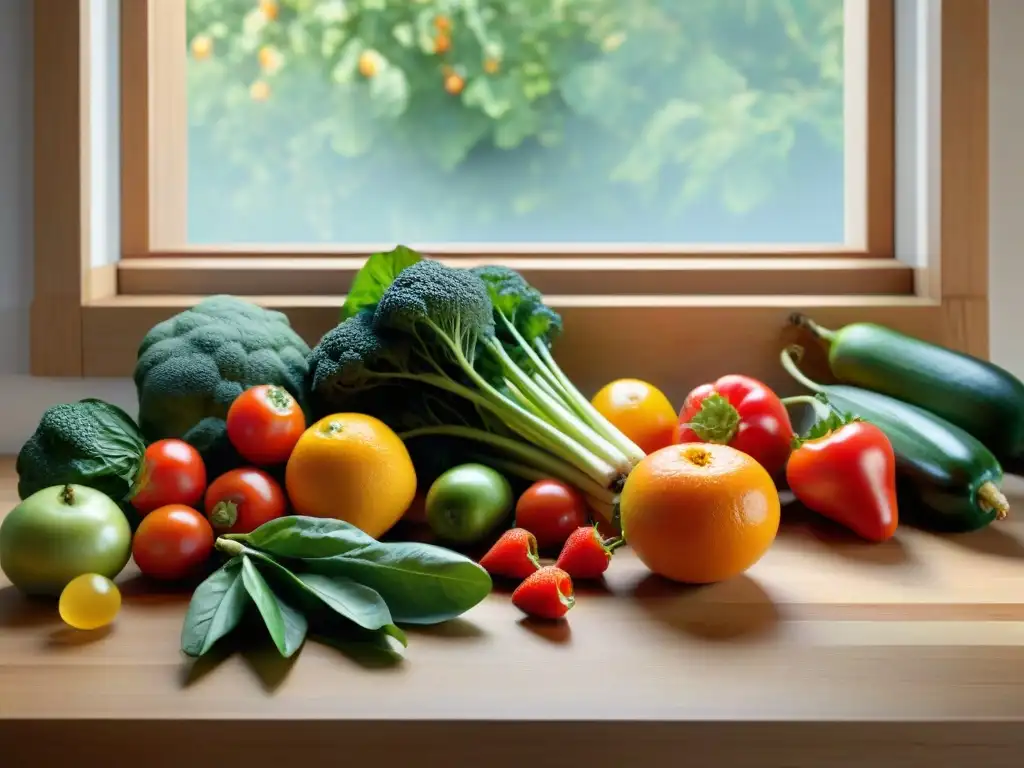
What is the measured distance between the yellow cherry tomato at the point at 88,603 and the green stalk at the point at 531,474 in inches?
16.1

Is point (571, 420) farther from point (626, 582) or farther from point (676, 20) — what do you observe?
point (676, 20)

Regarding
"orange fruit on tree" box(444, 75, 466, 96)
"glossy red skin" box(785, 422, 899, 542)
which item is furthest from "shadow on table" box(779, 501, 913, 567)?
"orange fruit on tree" box(444, 75, 466, 96)

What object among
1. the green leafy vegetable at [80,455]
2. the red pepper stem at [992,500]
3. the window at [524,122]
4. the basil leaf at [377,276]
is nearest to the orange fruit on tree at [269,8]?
the window at [524,122]

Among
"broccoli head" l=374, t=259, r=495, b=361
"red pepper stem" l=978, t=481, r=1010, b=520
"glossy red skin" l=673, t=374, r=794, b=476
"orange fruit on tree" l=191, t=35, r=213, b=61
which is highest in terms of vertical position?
"orange fruit on tree" l=191, t=35, r=213, b=61

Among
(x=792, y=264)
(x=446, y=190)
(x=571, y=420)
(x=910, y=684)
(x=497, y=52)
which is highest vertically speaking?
(x=497, y=52)

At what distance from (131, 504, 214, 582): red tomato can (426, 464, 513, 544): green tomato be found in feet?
0.68

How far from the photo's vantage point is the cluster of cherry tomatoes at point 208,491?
2.69 ft

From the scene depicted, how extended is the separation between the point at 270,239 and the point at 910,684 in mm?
1110

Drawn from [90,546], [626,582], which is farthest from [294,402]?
[626,582]

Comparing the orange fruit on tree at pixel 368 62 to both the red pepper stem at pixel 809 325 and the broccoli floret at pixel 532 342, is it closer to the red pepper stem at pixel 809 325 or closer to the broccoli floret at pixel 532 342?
the broccoli floret at pixel 532 342

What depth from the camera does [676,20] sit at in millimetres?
1400

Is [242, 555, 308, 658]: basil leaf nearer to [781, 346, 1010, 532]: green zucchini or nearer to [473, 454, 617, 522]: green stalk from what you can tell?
[473, 454, 617, 522]: green stalk

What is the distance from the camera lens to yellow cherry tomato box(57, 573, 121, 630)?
2.36 feet

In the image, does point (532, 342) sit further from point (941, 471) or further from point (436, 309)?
point (941, 471)
